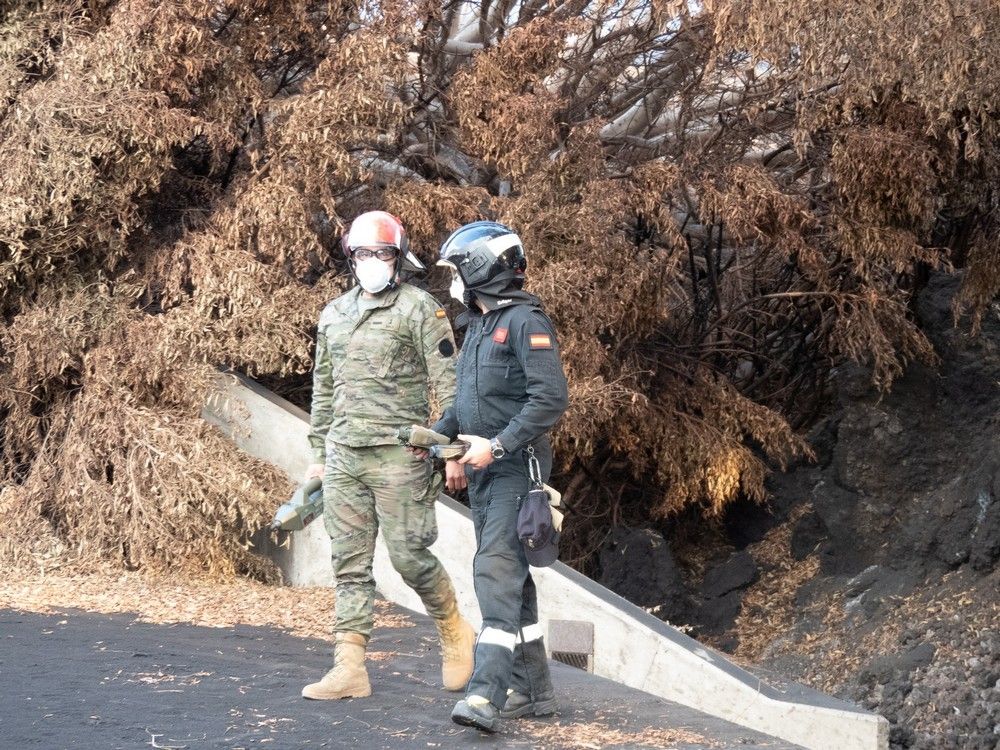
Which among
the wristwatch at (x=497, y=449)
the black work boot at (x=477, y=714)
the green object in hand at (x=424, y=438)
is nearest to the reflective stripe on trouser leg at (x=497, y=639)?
the black work boot at (x=477, y=714)

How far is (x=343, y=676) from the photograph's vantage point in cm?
595

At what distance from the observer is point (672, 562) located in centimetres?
1241

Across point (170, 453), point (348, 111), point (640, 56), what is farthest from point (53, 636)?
point (640, 56)

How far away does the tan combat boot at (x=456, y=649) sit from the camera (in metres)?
6.18

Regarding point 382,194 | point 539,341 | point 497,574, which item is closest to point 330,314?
point 539,341

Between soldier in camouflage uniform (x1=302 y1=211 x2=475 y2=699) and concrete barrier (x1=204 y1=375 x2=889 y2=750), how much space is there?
158 centimetres

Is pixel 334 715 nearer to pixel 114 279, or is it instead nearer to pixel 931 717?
pixel 931 717

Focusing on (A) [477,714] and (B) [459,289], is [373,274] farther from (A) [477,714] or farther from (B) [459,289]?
(A) [477,714]

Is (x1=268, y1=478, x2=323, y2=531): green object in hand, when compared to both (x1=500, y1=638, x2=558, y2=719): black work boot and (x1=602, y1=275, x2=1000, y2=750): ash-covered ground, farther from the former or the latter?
(x1=602, y1=275, x2=1000, y2=750): ash-covered ground

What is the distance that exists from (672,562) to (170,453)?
17.2ft

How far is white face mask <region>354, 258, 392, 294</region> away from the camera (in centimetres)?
607

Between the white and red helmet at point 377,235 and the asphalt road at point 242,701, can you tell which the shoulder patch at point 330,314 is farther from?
the asphalt road at point 242,701

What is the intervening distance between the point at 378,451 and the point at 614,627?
2.36 metres

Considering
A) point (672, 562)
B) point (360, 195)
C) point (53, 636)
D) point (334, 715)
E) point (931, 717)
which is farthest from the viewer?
point (672, 562)
